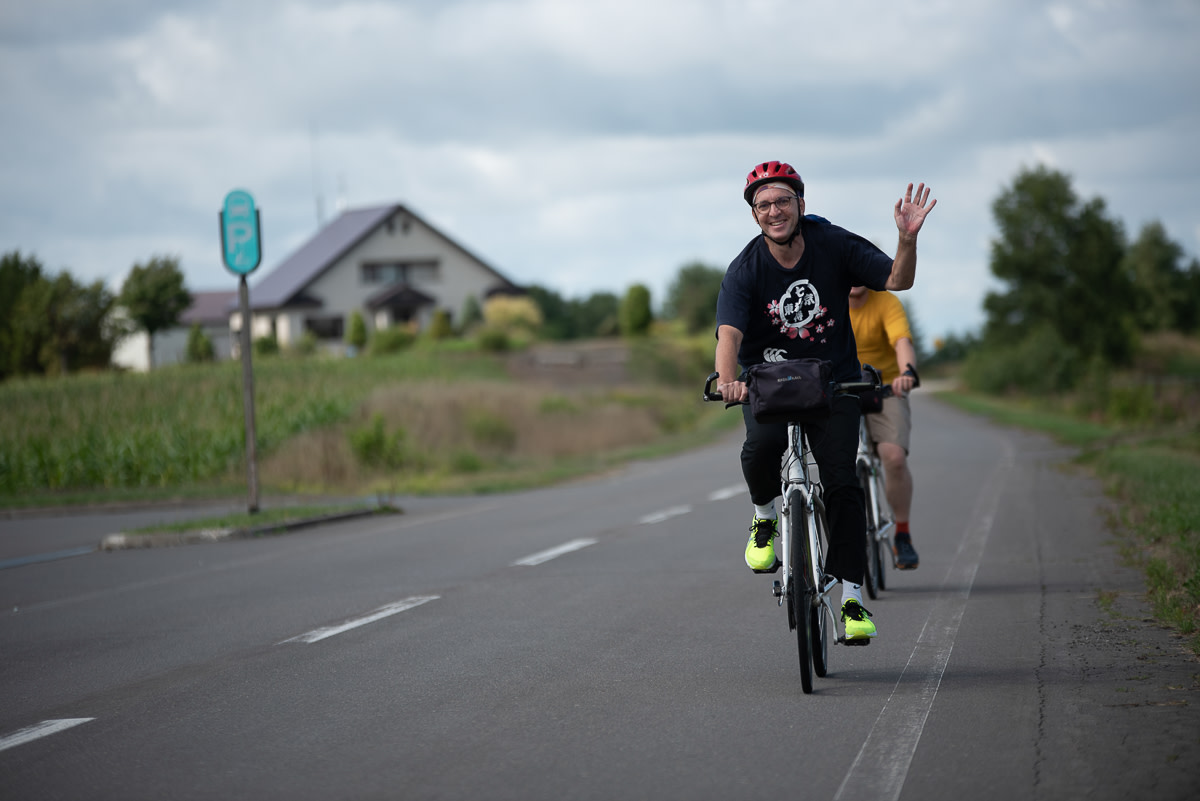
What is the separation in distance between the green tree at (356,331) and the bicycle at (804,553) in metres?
58.2

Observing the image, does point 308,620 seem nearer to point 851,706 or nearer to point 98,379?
point 851,706

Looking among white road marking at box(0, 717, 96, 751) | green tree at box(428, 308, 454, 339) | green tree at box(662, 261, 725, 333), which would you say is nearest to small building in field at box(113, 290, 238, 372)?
green tree at box(428, 308, 454, 339)

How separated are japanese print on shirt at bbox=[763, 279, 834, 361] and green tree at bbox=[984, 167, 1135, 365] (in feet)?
226

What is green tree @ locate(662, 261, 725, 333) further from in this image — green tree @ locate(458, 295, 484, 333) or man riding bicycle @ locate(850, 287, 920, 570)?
man riding bicycle @ locate(850, 287, 920, 570)

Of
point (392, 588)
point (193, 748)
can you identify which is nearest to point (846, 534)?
point (193, 748)

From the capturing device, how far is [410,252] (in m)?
70.2

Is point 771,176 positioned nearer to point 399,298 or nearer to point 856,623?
point 856,623

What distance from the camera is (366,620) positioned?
776 cm

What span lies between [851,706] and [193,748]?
266 cm

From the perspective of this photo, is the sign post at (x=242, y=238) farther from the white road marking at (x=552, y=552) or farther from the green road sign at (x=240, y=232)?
the white road marking at (x=552, y=552)

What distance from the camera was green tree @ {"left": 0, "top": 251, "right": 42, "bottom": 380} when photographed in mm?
45188

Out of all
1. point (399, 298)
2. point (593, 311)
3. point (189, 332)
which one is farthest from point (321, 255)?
point (593, 311)

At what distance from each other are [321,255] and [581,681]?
68446mm

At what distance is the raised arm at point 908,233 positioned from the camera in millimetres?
5453
